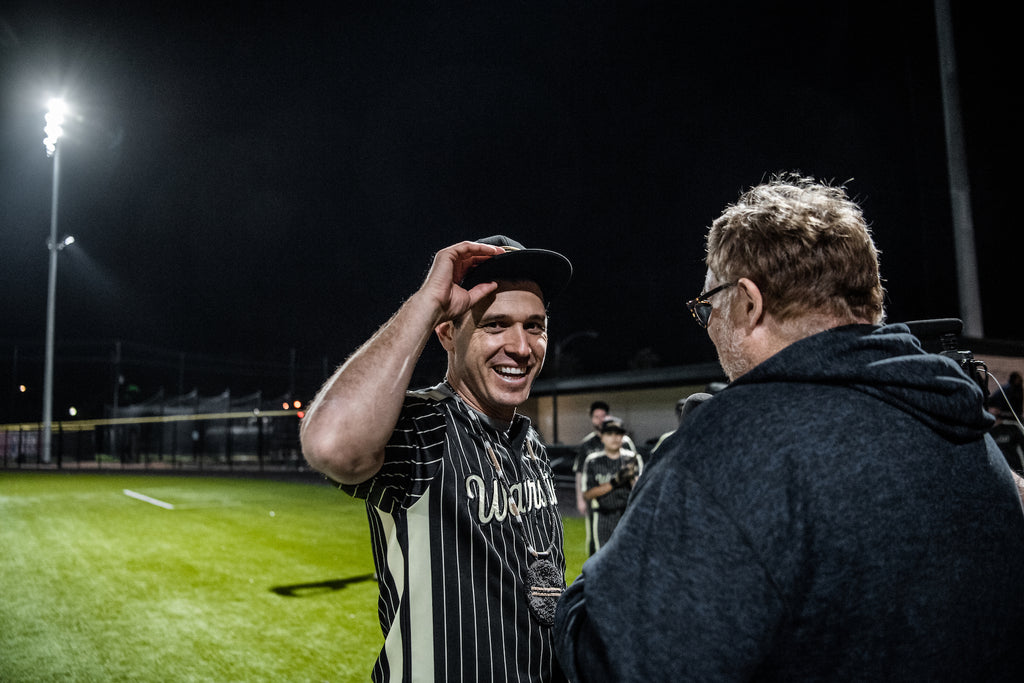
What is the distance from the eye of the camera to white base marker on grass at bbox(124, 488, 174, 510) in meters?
15.9

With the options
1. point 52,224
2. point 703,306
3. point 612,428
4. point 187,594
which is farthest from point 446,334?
point 52,224

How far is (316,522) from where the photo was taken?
13625mm

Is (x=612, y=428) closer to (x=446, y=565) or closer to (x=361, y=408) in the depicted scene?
(x=446, y=565)

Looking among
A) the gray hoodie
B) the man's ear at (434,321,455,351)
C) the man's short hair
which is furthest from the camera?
the man's ear at (434,321,455,351)

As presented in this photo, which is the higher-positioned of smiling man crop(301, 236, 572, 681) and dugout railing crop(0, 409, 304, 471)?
smiling man crop(301, 236, 572, 681)

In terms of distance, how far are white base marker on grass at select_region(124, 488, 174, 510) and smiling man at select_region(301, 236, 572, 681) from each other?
53.2ft

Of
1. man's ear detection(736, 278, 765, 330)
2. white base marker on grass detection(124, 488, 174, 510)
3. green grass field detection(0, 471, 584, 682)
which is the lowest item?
white base marker on grass detection(124, 488, 174, 510)

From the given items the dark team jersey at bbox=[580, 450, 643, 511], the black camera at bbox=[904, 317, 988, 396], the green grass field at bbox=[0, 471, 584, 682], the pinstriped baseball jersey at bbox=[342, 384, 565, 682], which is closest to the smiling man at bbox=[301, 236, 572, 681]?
the pinstriped baseball jersey at bbox=[342, 384, 565, 682]

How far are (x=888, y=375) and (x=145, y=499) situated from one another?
1992 centimetres

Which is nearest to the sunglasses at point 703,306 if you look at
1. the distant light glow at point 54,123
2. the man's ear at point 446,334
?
the man's ear at point 446,334

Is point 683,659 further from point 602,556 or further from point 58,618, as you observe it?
point 58,618

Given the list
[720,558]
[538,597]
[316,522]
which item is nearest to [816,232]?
[720,558]

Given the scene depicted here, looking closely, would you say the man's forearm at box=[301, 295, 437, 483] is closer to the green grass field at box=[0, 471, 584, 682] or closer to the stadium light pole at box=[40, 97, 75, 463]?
the green grass field at box=[0, 471, 584, 682]

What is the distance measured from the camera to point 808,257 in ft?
4.61
